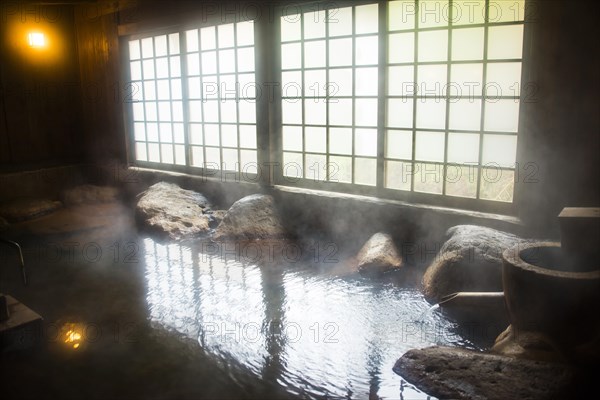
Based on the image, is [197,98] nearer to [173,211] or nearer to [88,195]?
[173,211]

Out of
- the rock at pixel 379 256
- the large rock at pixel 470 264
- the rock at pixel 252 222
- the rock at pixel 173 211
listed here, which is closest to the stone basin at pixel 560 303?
the large rock at pixel 470 264

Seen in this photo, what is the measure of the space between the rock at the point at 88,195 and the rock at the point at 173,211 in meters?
1.77

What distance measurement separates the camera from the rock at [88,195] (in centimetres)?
973

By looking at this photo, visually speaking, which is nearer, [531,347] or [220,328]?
[531,347]

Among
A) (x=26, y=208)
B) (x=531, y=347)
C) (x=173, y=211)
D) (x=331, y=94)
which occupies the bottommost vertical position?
(x=531, y=347)

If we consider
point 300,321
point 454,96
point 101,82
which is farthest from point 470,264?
point 101,82

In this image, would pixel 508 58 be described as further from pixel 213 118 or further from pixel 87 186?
pixel 87 186

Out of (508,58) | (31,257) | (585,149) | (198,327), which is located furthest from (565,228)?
(31,257)

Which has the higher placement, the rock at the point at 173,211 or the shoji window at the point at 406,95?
the shoji window at the point at 406,95

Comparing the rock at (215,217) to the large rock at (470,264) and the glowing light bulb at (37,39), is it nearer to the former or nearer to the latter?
the large rock at (470,264)

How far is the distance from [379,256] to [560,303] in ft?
8.53

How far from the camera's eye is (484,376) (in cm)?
332

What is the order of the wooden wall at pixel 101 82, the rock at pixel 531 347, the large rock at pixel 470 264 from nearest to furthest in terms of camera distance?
the rock at pixel 531 347 → the large rock at pixel 470 264 → the wooden wall at pixel 101 82

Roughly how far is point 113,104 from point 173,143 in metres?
1.94
